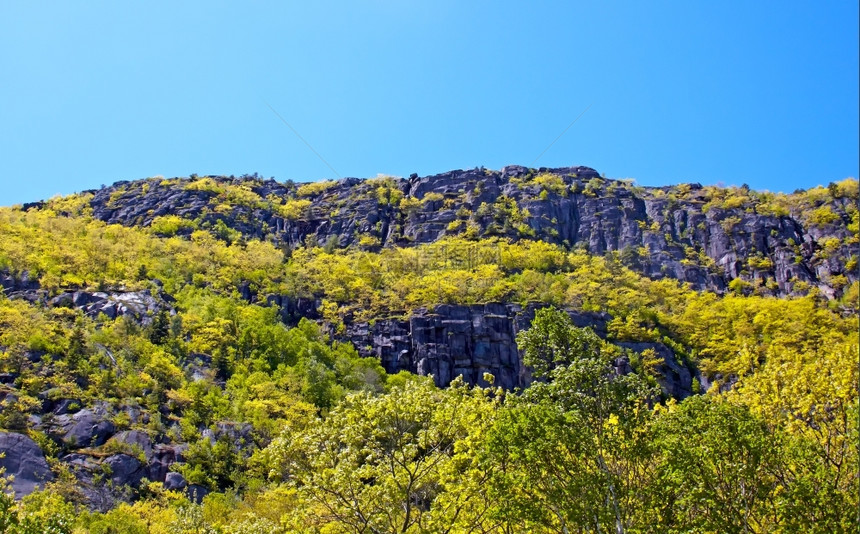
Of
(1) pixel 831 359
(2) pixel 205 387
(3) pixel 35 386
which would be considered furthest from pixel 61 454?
(1) pixel 831 359

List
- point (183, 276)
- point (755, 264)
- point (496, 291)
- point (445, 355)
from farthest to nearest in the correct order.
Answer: point (755, 264), point (183, 276), point (496, 291), point (445, 355)

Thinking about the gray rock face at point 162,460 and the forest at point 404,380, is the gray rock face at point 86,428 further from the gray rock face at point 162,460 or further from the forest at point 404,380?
the gray rock face at point 162,460

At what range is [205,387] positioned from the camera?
56.6 m

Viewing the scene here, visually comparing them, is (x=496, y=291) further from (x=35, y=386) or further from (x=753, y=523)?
(x=753, y=523)

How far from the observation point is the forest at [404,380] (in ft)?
51.5

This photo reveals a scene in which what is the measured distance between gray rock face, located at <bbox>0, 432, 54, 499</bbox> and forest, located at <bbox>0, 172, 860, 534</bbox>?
0.17m

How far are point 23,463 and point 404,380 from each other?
104 feet

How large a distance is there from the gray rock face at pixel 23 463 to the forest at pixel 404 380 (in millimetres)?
172

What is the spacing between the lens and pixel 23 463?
137ft

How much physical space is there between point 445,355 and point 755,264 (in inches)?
1918

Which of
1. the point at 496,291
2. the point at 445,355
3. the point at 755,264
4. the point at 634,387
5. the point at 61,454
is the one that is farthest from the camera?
the point at 755,264

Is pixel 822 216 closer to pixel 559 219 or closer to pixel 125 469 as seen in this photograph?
pixel 559 219

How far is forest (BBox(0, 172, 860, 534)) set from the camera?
15.7 metres

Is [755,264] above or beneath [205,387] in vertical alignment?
above
